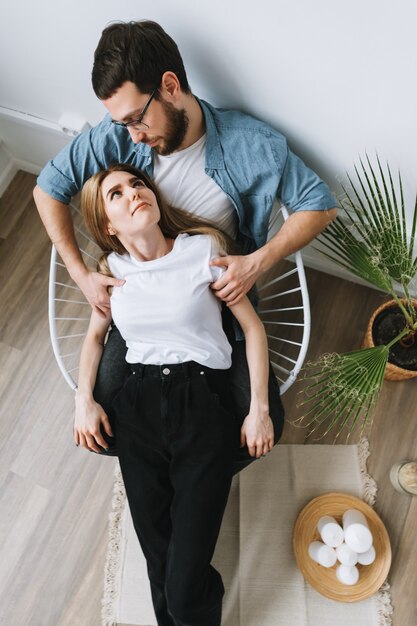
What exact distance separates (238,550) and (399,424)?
75 centimetres

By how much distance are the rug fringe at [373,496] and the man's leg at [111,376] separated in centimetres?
92

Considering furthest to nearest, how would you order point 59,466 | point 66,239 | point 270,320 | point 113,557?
point 270,320
point 59,466
point 113,557
point 66,239

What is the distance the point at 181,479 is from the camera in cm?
143

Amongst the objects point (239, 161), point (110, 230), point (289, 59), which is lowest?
point (110, 230)

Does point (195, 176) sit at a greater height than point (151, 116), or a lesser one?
lesser

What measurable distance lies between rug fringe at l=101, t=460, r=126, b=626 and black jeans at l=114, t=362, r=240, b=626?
15.3 inches

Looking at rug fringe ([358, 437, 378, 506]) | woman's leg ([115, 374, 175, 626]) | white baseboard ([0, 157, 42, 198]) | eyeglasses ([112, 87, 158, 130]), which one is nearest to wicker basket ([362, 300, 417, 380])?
rug fringe ([358, 437, 378, 506])

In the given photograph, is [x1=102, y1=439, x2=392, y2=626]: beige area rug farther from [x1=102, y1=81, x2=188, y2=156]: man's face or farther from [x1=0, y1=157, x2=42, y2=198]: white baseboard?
[x1=0, y1=157, x2=42, y2=198]: white baseboard

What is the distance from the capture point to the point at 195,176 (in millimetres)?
1548

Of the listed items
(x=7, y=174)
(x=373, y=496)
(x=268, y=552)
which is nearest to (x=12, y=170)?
(x=7, y=174)

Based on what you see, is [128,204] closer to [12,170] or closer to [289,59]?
[289,59]

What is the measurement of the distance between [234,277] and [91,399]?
0.55 m

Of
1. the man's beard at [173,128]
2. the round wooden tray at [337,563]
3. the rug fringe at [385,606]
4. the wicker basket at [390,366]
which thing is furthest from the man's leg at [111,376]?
the rug fringe at [385,606]

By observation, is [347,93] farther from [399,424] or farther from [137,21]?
[399,424]
